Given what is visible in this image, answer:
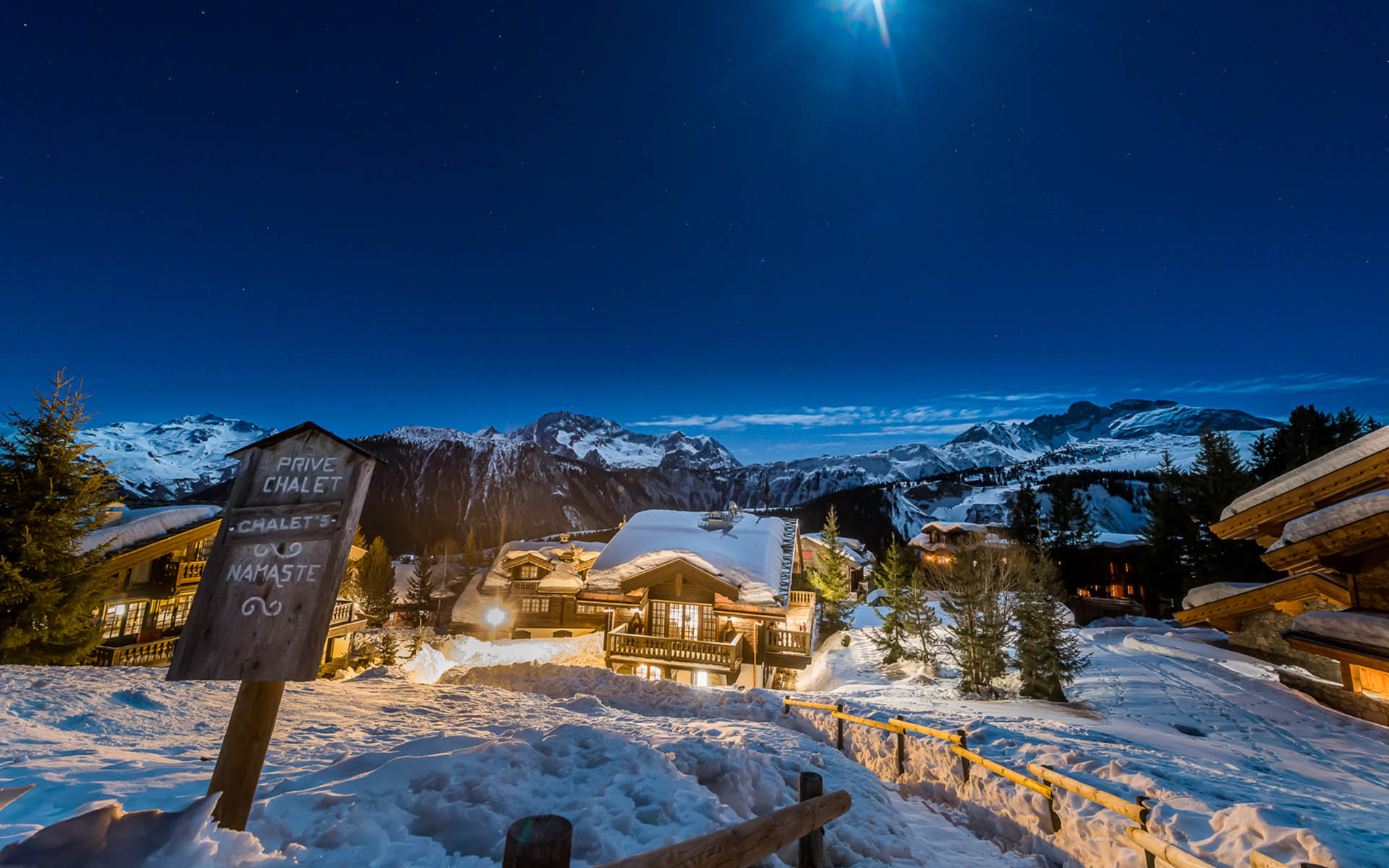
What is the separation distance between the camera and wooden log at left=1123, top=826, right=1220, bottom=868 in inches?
205

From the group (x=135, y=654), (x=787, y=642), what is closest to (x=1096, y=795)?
(x=787, y=642)

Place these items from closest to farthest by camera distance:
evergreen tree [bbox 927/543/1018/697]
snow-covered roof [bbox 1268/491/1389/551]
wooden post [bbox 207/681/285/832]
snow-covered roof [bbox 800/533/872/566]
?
wooden post [bbox 207/681/285/832], snow-covered roof [bbox 1268/491/1389/551], evergreen tree [bbox 927/543/1018/697], snow-covered roof [bbox 800/533/872/566]

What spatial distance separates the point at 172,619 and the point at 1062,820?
1315 inches

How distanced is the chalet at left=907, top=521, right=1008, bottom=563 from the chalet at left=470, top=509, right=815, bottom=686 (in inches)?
1417

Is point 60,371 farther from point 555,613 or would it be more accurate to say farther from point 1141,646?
point 1141,646

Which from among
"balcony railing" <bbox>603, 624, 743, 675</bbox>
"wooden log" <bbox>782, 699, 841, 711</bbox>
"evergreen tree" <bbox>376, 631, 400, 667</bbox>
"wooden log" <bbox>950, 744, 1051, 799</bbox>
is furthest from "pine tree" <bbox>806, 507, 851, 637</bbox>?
"wooden log" <bbox>950, 744, 1051, 799</bbox>

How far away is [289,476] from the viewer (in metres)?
4.48

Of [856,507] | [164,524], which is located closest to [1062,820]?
[164,524]

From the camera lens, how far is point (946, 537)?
60.2 m

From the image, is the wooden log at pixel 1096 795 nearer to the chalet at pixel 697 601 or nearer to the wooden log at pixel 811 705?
the wooden log at pixel 811 705

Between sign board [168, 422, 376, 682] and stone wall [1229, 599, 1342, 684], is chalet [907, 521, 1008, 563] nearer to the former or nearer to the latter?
stone wall [1229, 599, 1342, 684]

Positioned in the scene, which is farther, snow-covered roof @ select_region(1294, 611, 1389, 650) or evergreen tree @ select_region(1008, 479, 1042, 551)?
evergreen tree @ select_region(1008, 479, 1042, 551)

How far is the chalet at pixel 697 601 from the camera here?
21438mm

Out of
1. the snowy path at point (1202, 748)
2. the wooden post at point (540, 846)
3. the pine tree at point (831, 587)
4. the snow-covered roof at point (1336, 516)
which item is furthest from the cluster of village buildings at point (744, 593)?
the wooden post at point (540, 846)
